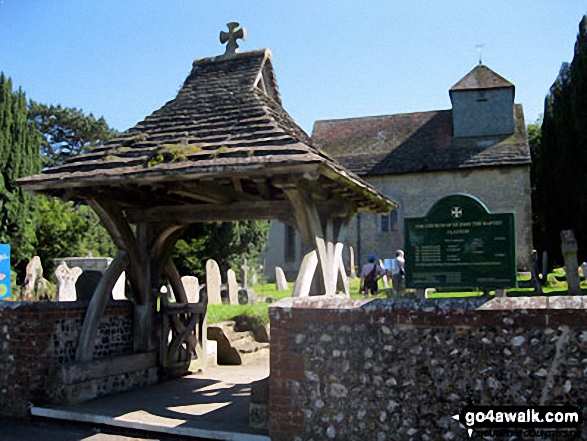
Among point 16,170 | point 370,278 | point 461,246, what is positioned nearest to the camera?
point 461,246

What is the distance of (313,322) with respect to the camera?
5367 mm

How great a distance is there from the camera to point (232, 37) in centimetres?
977

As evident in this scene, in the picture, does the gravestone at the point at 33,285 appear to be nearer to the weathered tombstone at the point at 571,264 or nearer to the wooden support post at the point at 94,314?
the wooden support post at the point at 94,314

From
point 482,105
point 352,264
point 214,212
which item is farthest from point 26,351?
point 482,105

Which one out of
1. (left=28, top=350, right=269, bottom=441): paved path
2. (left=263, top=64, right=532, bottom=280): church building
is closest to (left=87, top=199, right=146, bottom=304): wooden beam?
(left=28, top=350, right=269, bottom=441): paved path

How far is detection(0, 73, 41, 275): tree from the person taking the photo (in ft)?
69.1

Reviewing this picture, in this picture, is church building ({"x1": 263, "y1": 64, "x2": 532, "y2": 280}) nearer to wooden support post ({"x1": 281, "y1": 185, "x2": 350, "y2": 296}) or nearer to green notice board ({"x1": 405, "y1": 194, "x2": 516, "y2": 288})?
wooden support post ({"x1": 281, "y1": 185, "x2": 350, "y2": 296})

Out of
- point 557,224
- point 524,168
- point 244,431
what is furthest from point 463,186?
point 244,431

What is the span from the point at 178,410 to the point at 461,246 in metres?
4.07

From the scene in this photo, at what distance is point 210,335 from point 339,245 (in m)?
4.50

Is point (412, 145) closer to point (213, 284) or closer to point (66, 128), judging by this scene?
point (213, 284)

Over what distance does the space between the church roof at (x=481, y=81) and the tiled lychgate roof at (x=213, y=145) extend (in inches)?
903

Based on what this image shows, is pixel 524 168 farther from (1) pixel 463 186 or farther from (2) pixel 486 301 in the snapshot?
(2) pixel 486 301

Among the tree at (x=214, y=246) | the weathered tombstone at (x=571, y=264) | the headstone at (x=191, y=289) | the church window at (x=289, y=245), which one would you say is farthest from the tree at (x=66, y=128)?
the weathered tombstone at (x=571, y=264)
